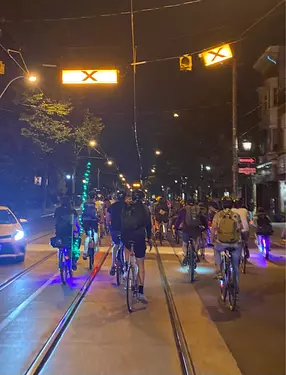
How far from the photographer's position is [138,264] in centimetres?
786

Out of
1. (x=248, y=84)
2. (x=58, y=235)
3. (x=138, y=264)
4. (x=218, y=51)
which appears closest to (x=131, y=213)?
(x=138, y=264)

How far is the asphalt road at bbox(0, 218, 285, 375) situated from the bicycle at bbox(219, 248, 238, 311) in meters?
0.17

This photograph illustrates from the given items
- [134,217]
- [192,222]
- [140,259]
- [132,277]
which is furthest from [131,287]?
[192,222]

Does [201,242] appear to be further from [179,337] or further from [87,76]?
[179,337]

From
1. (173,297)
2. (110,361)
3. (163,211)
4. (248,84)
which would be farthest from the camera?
(248,84)

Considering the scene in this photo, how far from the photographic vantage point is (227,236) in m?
8.12

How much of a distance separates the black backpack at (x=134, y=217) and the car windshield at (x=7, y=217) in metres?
6.52

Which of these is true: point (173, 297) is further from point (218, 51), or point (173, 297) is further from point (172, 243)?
point (172, 243)

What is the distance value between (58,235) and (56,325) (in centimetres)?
344

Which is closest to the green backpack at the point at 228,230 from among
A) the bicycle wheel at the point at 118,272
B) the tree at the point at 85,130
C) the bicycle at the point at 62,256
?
the bicycle wheel at the point at 118,272

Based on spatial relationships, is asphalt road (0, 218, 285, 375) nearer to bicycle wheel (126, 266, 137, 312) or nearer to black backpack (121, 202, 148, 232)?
bicycle wheel (126, 266, 137, 312)

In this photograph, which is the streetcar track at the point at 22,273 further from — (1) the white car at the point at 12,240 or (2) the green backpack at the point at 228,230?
(2) the green backpack at the point at 228,230

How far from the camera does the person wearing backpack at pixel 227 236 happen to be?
809 cm

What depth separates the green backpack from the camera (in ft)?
26.6
